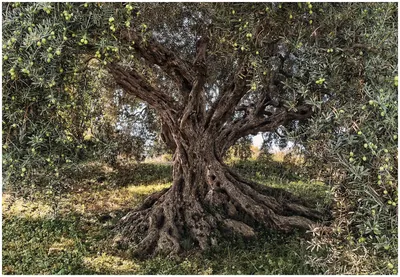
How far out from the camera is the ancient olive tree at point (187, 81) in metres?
4.64

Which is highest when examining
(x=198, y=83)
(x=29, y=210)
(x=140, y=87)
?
(x=198, y=83)

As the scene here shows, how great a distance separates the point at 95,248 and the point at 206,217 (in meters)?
2.06

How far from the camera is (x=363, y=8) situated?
5117mm

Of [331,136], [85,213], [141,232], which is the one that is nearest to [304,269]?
[331,136]

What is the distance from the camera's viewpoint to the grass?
21.2 ft

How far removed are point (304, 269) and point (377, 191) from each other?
2.17 meters

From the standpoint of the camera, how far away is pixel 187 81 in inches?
295

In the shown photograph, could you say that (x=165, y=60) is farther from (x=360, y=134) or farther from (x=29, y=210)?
(x=29, y=210)

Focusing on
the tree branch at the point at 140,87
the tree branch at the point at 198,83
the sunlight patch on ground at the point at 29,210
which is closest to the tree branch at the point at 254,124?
the tree branch at the point at 198,83

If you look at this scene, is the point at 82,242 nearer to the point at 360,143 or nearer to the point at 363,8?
the point at 360,143

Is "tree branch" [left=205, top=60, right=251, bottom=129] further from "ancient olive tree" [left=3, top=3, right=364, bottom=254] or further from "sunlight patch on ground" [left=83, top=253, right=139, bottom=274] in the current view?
"sunlight patch on ground" [left=83, top=253, right=139, bottom=274]

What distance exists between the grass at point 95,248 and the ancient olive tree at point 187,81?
336 millimetres

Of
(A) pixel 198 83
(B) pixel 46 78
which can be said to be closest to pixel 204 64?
(A) pixel 198 83

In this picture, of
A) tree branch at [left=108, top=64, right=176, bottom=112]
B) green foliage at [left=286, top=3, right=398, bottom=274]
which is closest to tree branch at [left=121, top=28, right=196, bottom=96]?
tree branch at [left=108, top=64, right=176, bottom=112]
